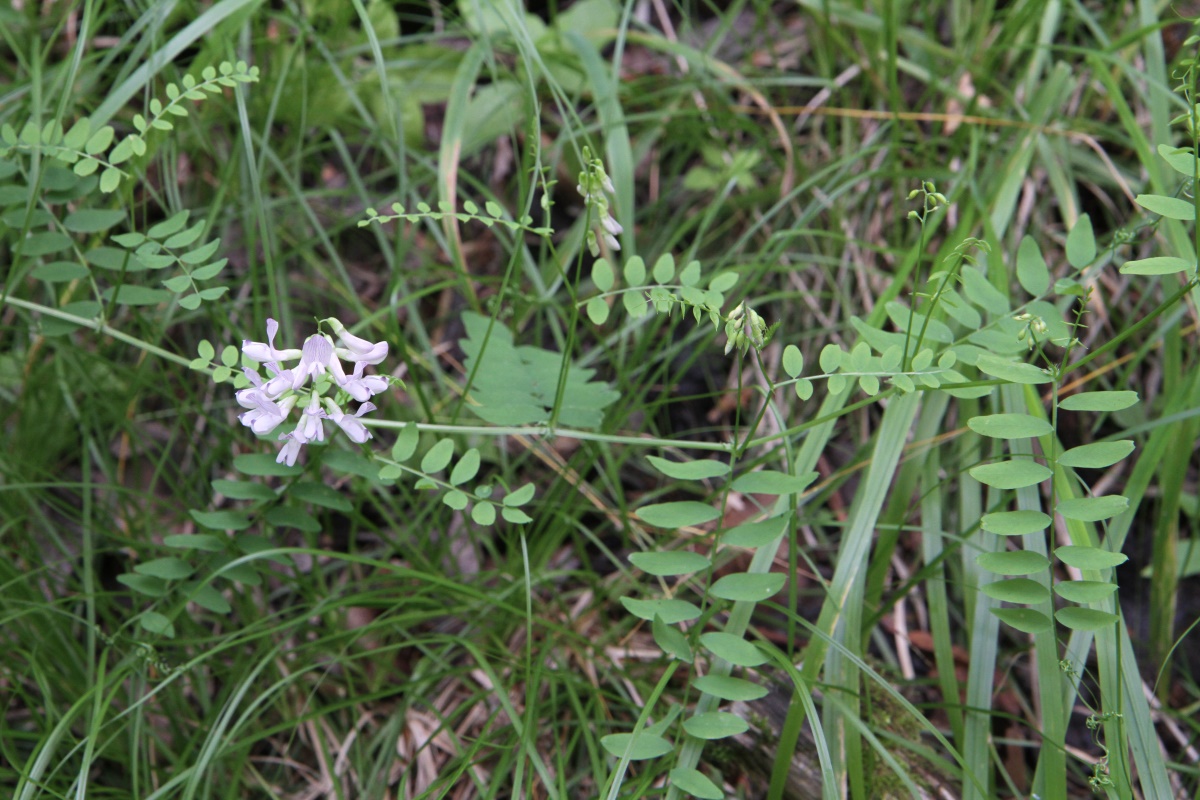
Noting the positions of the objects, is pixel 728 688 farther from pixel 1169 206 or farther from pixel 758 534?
pixel 1169 206

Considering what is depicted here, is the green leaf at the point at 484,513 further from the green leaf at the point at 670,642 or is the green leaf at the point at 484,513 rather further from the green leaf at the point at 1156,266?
the green leaf at the point at 1156,266

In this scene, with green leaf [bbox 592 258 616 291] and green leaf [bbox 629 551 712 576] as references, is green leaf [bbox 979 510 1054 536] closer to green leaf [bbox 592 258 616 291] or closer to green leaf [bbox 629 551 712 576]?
green leaf [bbox 629 551 712 576]

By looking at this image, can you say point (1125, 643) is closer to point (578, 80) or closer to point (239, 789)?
point (239, 789)

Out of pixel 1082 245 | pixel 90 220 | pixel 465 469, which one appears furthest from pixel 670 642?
pixel 90 220

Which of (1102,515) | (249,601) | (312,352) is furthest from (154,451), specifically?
(1102,515)

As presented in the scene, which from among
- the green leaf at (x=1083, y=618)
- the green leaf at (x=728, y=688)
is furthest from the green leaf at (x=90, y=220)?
the green leaf at (x=1083, y=618)

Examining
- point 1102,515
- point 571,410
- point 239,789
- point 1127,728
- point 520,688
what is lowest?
point 239,789

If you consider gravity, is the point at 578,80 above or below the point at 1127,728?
above
